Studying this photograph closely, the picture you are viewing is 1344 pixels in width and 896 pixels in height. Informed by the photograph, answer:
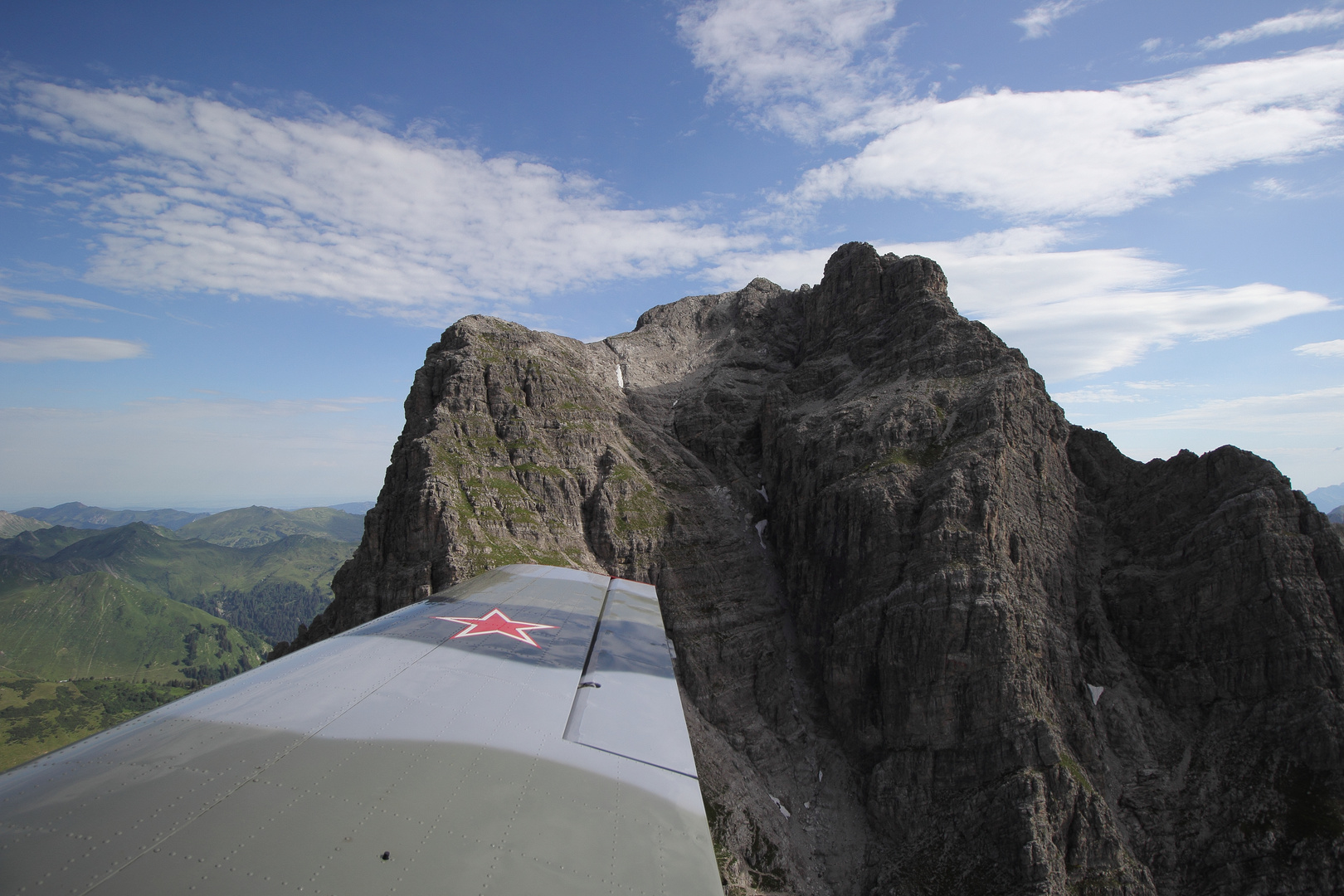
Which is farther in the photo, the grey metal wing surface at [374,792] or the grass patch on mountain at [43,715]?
the grass patch on mountain at [43,715]

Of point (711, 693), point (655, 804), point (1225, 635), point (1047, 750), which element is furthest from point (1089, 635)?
point (655, 804)

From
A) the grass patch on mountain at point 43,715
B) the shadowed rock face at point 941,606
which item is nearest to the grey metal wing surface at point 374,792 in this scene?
the shadowed rock face at point 941,606

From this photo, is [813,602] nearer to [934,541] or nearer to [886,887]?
[934,541]

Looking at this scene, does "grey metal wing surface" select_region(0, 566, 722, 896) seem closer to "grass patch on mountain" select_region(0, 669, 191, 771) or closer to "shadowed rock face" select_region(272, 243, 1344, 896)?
"shadowed rock face" select_region(272, 243, 1344, 896)

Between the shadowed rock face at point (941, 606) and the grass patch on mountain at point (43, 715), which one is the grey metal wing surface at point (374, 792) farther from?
the grass patch on mountain at point (43, 715)

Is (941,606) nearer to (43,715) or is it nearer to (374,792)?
(374,792)

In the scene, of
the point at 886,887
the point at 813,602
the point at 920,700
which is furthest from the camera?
the point at 813,602

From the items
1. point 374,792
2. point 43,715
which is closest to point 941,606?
point 374,792
